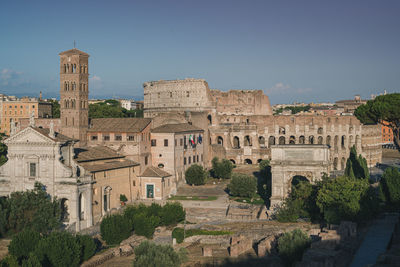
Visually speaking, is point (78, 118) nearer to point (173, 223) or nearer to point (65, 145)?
point (65, 145)

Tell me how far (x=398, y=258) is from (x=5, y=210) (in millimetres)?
25251

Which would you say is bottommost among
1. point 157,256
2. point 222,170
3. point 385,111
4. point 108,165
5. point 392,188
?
point 157,256

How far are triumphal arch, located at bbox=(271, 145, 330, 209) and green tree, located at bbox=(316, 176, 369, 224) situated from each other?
167 inches

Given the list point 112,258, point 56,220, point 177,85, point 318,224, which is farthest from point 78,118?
point 177,85

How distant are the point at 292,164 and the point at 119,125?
65.8 feet

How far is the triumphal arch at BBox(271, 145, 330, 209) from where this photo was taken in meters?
40.4

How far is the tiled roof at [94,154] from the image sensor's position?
4309 cm

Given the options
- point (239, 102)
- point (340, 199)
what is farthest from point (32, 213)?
point (239, 102)

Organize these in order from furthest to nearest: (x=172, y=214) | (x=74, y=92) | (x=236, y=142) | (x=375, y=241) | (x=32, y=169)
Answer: (x=236, y=142), (x=74, y=92), (x=32, y=169), (x=172, y=214), (x=375, y=241)

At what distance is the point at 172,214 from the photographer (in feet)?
128

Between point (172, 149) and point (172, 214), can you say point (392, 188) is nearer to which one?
point (172, 214)

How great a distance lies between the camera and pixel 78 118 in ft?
169

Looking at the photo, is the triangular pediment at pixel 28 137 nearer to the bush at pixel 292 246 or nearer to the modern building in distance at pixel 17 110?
the bush at pixel 292 246

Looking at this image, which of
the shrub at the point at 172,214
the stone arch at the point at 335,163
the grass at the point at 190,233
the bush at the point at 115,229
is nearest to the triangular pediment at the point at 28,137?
the bush at the point at 115,229
